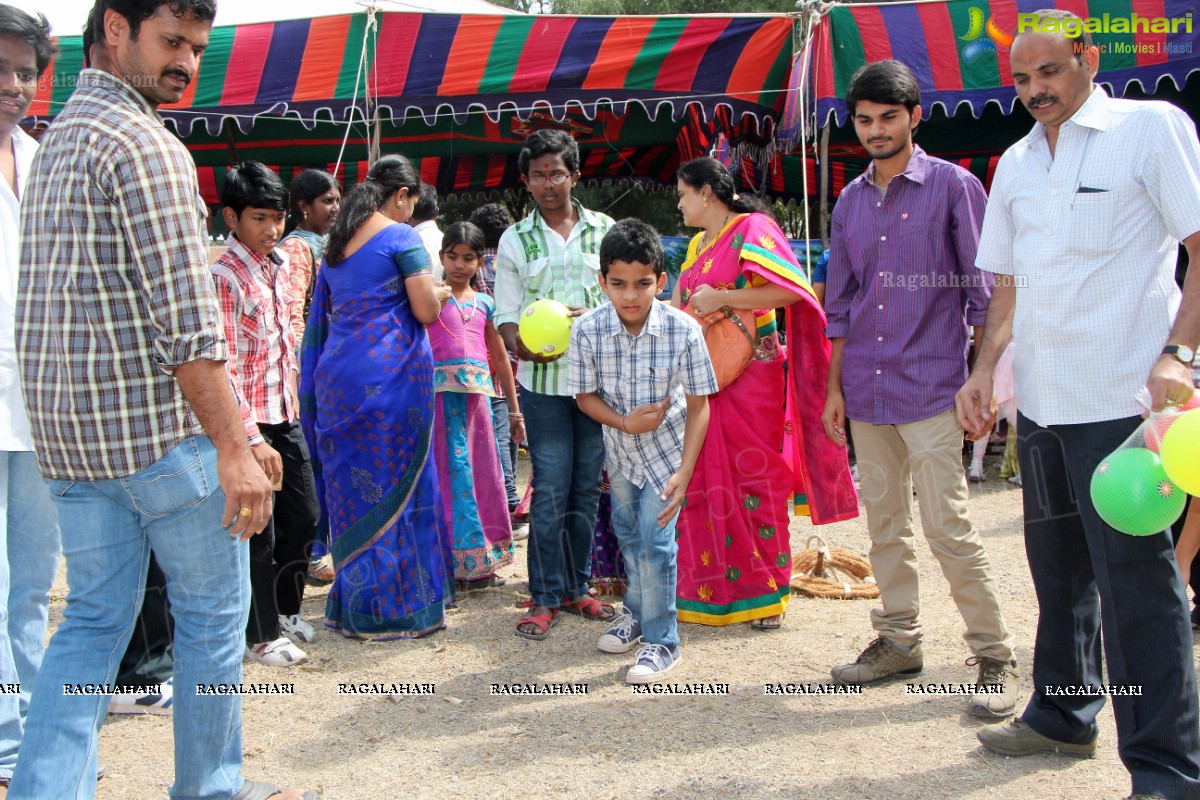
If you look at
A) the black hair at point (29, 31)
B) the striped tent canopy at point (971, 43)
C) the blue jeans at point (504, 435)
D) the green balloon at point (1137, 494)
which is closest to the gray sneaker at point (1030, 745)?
the green balloon at point (1137, 494)

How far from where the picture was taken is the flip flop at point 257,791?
2294 mm

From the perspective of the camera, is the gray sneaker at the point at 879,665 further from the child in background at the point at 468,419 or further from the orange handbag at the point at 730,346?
the child in background at the point at 468,419

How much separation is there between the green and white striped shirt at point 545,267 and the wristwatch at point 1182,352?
88.1 inches

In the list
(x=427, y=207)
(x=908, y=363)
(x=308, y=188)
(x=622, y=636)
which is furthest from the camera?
(x=427, y=207)

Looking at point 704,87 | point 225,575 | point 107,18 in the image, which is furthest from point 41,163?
point 704,87

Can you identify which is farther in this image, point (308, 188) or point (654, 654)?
point (308, 188)

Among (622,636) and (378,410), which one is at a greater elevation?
(378,410)

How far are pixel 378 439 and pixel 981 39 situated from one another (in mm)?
4879

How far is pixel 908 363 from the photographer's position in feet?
10.1

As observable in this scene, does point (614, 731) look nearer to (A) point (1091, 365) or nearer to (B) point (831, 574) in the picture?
(A) point (1091, 365)

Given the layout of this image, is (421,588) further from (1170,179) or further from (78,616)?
(1170,179)

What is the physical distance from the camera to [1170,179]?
7.52 feet

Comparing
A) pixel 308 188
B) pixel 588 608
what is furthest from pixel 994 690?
pixel 308 188

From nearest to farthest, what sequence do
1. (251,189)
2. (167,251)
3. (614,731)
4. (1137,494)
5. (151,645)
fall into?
1. (167,251)
2. (1137,494)
3. (614,731)
4. (151,645)
5. (251,189)
